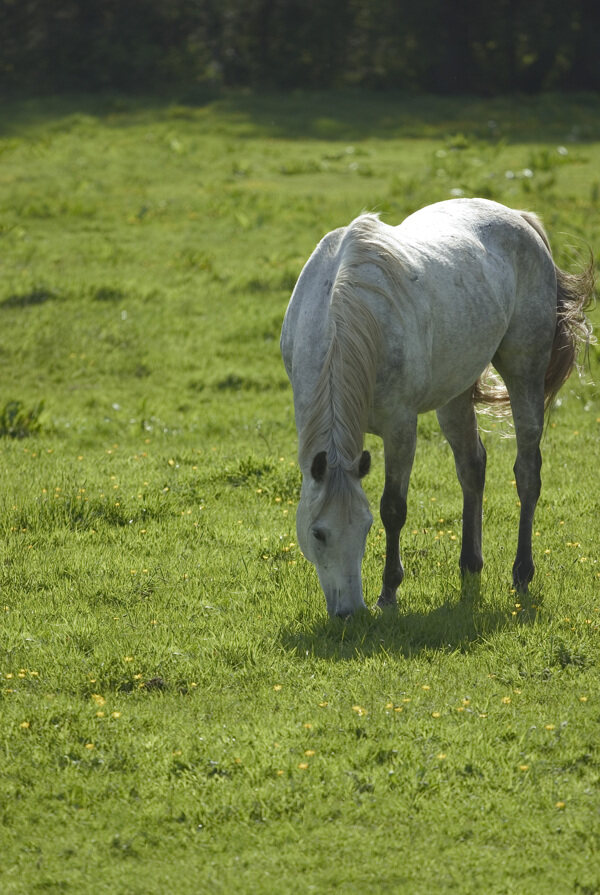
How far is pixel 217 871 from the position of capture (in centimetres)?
389

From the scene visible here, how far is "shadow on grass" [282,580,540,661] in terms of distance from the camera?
18.3 feet

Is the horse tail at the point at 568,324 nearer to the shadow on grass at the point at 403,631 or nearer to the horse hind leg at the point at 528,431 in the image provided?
the horse hind leg at the point at 528,431

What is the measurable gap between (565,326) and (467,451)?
1.07 metres

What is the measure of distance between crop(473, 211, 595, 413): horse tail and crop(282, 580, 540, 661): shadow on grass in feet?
5.82

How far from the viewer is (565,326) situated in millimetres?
7086

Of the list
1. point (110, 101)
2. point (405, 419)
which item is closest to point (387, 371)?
point (405, 419)

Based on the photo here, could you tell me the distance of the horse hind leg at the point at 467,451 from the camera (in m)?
7.00

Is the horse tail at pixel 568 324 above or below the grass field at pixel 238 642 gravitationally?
above

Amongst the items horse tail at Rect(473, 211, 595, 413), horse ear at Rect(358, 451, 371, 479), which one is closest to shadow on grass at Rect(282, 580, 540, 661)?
horse ear at Rect(358, 451, 371, 479)

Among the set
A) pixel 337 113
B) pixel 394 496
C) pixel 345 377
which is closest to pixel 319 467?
pixel 345 377

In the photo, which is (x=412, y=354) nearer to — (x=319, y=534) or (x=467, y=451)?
(x=319, y=534)

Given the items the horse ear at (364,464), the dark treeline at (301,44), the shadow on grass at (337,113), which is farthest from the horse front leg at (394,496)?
the dark treeline at (301,44)

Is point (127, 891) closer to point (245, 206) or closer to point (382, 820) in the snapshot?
point (382, 820)

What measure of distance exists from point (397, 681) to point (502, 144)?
18.8 metres
